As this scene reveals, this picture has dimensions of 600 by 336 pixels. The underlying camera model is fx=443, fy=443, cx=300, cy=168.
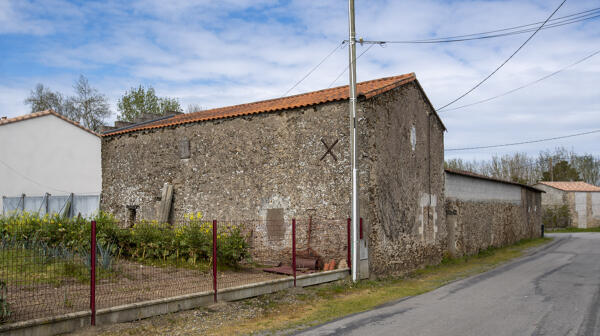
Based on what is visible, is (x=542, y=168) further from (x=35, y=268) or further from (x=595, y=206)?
(x=35, y=268)

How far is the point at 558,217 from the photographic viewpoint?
146 ft

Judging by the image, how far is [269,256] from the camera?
12906mm

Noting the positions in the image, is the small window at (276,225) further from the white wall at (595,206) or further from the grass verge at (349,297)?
the white wall at (595,206)

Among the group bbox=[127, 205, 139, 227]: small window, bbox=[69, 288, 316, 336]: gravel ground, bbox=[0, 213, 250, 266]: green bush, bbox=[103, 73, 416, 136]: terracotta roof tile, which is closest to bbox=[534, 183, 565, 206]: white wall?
bbox=[103, 73, 416, 136]: terracotta roof tile

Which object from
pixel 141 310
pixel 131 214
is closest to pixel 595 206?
pixel 131 214

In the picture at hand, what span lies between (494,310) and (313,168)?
5981mm

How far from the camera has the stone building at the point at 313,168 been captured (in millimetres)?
11867

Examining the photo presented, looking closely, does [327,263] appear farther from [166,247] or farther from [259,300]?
[166,247]

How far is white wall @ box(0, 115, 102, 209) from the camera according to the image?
2127 cm

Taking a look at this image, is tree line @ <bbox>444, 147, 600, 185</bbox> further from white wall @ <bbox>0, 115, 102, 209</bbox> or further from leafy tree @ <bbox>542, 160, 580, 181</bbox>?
white wall @ <bbox>0, 115, 102, 209</bbox>

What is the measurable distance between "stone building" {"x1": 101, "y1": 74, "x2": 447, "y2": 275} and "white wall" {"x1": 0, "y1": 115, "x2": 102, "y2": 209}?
26.3ft

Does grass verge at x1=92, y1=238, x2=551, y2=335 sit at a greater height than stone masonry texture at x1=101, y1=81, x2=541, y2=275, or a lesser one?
lesser

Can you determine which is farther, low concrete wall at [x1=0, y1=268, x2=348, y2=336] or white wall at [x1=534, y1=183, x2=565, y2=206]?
white wall at [x1=534, y1=183, x2=565, y2=206]

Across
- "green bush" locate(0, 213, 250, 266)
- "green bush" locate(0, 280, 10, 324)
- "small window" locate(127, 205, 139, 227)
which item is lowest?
"green bush" locate(0, 280, 10, 324)
